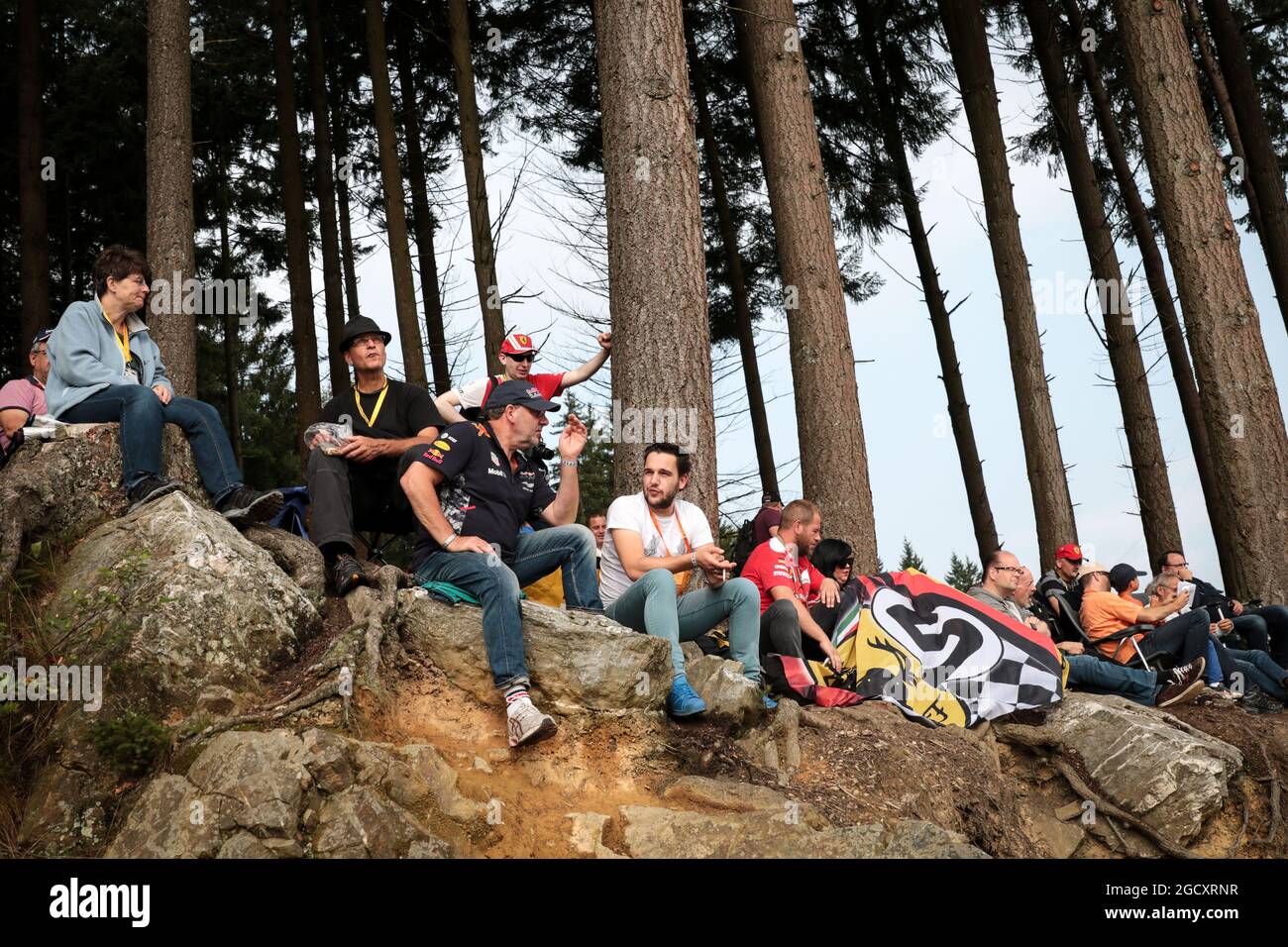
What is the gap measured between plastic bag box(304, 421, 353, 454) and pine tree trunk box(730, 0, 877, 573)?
4436 millimetres

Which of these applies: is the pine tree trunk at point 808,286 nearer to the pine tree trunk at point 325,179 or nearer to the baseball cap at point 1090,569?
the baseball cap at point 1090,569

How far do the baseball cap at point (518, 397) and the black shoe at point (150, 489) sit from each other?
6.08 feet

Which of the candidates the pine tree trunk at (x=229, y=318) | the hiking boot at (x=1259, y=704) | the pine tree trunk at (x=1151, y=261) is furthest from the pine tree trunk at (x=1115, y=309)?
the pine tree trunk at (x=229, y=318)

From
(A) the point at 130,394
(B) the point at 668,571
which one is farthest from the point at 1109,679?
(A) the point at 130,394

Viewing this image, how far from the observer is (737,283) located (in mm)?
16453

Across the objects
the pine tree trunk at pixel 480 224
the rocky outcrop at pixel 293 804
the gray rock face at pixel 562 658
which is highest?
the pine tree trunk at pixel 480 224

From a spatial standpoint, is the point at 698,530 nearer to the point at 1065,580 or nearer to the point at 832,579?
the point at 832,579

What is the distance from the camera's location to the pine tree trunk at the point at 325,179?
15180mm

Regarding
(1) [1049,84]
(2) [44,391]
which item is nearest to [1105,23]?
(1) [1049,84]

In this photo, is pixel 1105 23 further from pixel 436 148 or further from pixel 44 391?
pixel 44 391

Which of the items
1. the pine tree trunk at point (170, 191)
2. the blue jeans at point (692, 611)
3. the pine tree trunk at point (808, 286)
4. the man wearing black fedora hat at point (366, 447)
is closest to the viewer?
the blue jeans at point (692, 611)

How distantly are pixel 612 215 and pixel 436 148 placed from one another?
407 inches

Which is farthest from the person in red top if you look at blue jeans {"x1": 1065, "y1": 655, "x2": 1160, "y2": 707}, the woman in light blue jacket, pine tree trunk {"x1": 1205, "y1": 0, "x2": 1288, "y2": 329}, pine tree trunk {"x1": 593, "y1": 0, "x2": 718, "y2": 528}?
pine tree trunk {"x1": 1205, "y1": 0, "x2": 1288, "y2": 329}

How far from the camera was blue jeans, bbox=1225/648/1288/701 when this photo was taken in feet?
31.5
